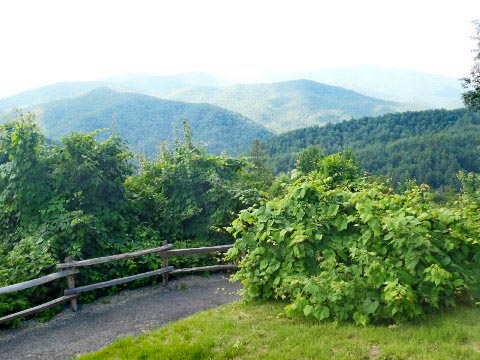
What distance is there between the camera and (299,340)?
584cm

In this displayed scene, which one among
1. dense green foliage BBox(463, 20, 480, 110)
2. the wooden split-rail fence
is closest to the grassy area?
the wooden split-rail fence

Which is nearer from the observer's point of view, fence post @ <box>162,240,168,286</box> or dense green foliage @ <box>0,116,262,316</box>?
dense green foliage @ <box>0,116,262,316</box>

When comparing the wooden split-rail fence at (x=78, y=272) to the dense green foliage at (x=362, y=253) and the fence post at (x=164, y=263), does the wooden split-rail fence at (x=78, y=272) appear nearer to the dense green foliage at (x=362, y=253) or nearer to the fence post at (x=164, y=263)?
the fence post at (x=164, y=263)

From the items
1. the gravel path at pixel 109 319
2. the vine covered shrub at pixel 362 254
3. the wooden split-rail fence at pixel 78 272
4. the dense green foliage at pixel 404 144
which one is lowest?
the dense green foliage at pixel 404 144

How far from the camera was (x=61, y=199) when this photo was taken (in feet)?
36.9

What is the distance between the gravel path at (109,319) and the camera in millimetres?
7469

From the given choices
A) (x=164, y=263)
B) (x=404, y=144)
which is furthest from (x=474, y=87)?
(x=404, y=144)

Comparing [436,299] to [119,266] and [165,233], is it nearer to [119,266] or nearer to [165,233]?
[119,266]

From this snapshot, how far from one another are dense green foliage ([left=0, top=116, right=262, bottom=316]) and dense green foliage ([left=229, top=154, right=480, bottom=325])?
7.37 ft

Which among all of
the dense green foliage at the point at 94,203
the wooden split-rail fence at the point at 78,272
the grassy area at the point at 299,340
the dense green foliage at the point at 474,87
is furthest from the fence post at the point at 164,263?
the dense green foliage at the point at 474,87

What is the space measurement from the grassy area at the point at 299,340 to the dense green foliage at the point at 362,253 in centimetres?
25

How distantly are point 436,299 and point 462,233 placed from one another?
1121 millimetres

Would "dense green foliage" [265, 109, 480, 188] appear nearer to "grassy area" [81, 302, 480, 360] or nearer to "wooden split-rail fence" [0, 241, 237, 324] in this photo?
"wooden split-rail fence" [0, 241, 237, 324]

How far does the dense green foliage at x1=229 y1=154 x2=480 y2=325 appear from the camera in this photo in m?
5.99
